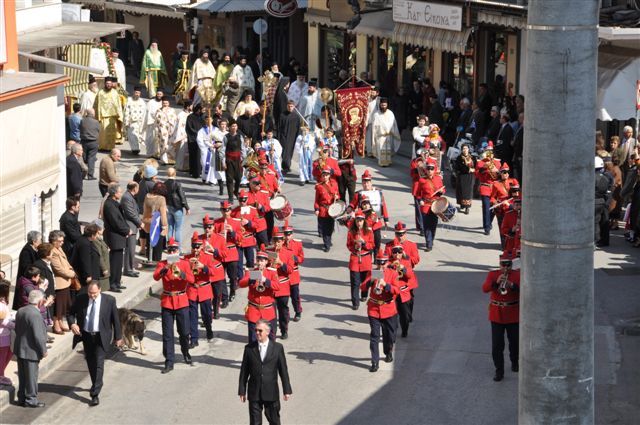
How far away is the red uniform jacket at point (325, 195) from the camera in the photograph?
21.0 m

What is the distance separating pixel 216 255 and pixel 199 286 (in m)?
1.06

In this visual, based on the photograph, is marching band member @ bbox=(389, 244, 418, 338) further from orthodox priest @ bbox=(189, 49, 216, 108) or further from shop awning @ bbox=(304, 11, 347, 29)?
shop awning @ bbox=(304, 11, 347, 29)

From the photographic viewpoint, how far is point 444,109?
1230 inches

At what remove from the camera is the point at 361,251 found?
18.3 m

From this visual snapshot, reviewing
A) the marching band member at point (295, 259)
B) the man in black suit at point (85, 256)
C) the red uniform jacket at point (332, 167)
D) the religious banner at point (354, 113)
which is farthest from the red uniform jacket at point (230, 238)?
the religious banner at point (354, 113)

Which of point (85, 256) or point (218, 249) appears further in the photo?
point (218, 249)

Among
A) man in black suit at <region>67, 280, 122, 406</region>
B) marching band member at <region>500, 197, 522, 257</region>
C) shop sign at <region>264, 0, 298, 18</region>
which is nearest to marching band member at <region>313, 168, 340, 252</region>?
marching band member at <region>500, 197, 522, 257</region>

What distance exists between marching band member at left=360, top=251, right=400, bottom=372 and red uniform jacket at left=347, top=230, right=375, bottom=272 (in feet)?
7.66

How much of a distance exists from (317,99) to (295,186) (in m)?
3.63

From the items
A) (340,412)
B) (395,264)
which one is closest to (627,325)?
(395,264)

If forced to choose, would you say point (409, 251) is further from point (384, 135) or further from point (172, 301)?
point (384, 135)

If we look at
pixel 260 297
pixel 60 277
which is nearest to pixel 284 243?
pixel 260 297

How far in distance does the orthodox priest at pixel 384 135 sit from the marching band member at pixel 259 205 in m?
8.50

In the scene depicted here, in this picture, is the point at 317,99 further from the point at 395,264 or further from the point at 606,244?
the point at 395,264
